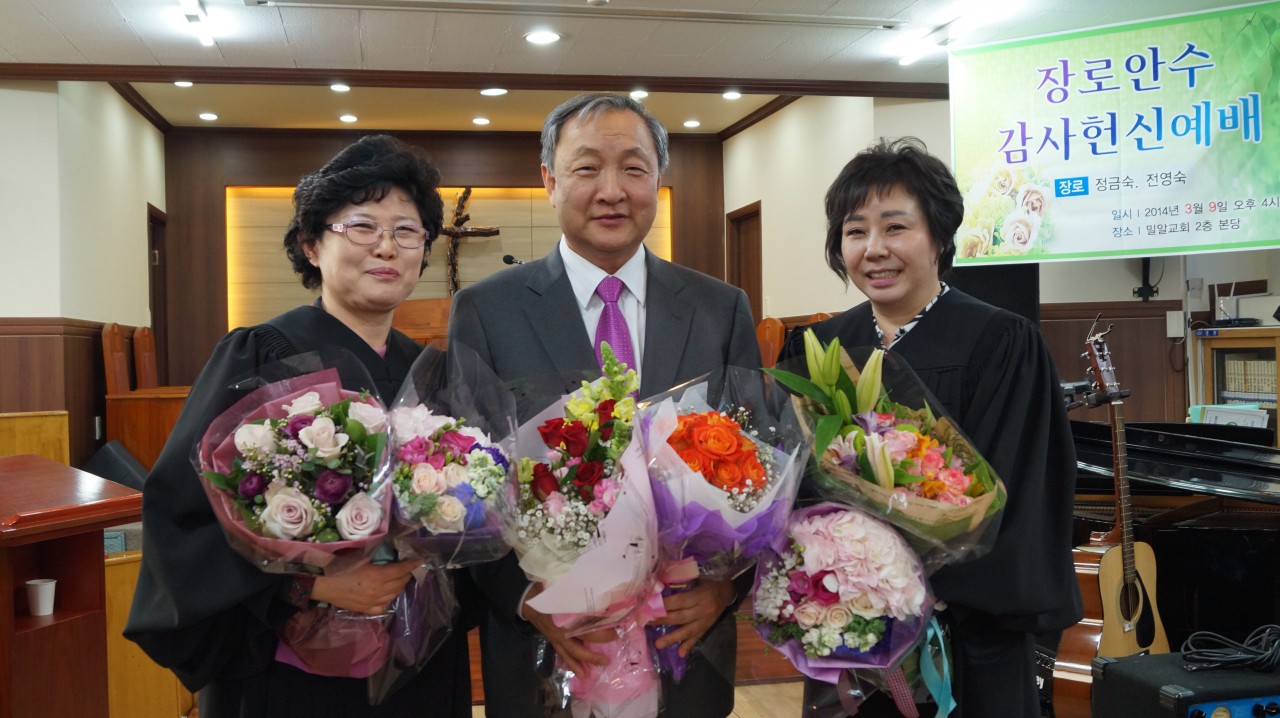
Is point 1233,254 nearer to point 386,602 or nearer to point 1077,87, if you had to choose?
point 1077,87

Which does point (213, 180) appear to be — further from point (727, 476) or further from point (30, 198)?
point (727, 476)

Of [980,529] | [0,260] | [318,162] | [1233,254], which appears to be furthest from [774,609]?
[318,162]

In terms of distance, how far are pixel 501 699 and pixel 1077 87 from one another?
430cm

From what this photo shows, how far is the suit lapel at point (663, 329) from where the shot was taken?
173cm

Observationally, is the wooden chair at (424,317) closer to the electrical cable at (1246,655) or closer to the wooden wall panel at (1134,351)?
the wooden wall panel at (1134,351)

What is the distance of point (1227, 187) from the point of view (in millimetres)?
4445

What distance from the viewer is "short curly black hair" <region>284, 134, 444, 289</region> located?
172cm

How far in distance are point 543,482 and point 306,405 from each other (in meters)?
0.34

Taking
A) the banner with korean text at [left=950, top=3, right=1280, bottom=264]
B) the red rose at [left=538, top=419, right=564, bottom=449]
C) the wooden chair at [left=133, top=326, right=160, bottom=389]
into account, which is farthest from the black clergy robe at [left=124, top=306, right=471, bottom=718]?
the wooden chair at [left=133, top=326, right=160, bottom=389]

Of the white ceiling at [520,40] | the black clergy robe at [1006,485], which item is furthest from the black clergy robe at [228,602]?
the white ceiling at [520,40]

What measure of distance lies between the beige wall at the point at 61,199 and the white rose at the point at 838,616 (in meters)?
6.43

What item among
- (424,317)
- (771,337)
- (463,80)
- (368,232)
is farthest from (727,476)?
(424,317)

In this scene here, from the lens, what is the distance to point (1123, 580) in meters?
3.13

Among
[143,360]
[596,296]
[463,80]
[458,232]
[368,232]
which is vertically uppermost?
[463,80]
